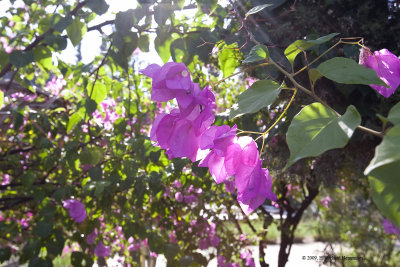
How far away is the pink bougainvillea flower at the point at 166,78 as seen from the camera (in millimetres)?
411

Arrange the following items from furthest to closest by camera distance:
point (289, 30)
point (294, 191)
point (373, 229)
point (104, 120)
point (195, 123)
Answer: point (373, 229), point (294, 191), point (104, 120), point (289, 30), point (195, 123)

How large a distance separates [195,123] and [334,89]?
34.3 inches

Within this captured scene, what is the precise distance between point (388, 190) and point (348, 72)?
0.16 metres

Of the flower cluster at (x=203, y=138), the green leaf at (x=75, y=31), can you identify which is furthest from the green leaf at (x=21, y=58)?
the flower cluster at (x=203, y=138)

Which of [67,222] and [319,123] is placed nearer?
[319,123]

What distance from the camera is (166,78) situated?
1.37ft

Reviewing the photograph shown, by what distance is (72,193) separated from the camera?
1546 mm

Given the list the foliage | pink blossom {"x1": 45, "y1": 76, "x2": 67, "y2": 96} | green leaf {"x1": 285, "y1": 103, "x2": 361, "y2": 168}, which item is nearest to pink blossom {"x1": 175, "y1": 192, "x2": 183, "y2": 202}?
the foliage

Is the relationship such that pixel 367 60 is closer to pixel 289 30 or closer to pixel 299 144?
pixel 299 144

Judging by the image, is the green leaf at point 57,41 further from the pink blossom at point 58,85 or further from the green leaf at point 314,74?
the pink blossom at point 58,85

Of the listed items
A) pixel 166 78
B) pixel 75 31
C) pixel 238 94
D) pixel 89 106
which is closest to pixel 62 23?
pixel 75 31

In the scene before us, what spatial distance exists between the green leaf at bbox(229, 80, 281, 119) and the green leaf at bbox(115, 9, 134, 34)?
0.67 m

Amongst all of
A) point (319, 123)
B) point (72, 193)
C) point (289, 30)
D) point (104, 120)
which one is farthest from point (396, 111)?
point (104, 120)

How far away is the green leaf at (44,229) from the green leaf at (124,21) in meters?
0.81
